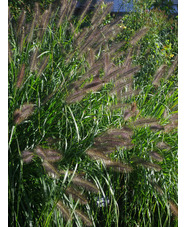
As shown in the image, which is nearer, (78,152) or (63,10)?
(78,152)

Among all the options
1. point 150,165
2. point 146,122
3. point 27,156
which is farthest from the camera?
point 146,122

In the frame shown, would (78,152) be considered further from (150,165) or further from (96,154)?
(150,165)

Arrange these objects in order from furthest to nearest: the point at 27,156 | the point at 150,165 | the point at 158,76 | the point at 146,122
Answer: the point at 158,76, the point at 146,122, the point at 150,165, the point at 27,156

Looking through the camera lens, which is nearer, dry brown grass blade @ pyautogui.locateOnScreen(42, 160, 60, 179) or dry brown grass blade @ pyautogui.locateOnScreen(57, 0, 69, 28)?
dry brown grass blade @ pyautogui.locateOnScreen(42, 160, 60, 179)

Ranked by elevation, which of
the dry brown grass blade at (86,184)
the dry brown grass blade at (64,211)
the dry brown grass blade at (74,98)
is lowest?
the dry brown grass blade at (64,211)

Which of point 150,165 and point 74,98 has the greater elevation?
point 74,98

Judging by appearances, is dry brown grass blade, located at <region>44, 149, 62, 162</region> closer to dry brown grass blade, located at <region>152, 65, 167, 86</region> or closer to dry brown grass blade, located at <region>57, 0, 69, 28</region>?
dry brown grass blade, located at <region>152, 65, 167, 86</region>

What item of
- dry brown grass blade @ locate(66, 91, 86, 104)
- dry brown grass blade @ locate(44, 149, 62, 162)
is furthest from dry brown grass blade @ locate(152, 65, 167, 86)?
dry brown grass blade @ locate(44, 149, 62, 162)

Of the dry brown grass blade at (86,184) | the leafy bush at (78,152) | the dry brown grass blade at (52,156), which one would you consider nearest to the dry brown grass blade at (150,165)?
the leafy bush at (78,152)

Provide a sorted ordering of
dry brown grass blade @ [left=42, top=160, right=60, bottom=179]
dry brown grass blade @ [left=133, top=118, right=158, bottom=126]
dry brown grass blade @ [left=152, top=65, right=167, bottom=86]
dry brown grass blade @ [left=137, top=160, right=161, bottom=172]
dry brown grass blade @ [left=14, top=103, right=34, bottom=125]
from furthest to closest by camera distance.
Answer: dry brown grass blade @ [left=152, top=65, right=167, bottom=86] → dry brown grass blade @ [left=133, top=118, right=158, bottom=126] → dry brown grass blade @ [left=137, top=160, right=161, bottom=172] → dry brown grass blade @ [left=14, top=103, right=34, bottom=125] → dry brown grass blade @ [left=42, top=160, right=60, bottom=179]

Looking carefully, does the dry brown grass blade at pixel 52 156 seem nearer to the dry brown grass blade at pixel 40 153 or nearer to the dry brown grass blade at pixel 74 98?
the dry brown grass blade at pixel 40 153

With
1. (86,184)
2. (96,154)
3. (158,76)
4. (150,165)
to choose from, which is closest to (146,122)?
(150,165)
